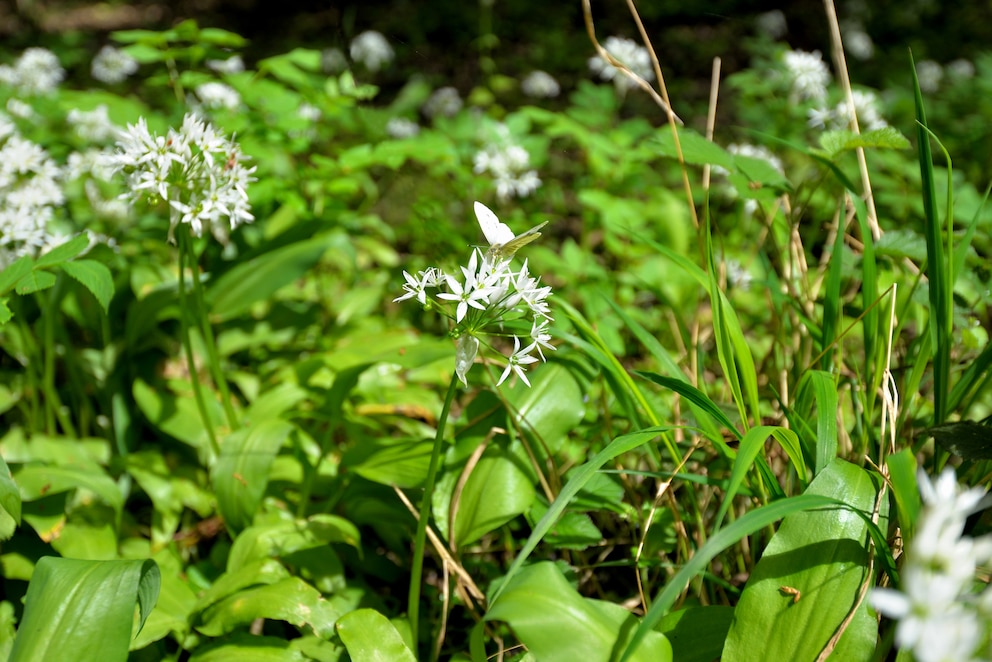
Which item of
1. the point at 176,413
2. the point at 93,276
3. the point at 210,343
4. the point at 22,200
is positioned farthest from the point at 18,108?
the point at 93,276

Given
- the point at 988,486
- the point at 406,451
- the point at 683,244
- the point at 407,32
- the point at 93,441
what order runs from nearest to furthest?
the point at 988,486 < the point at 406,451 < the point at 93,441 < the point at 683,244 < the point at 407,32

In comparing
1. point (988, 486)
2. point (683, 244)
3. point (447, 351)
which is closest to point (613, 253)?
point (683, 244)

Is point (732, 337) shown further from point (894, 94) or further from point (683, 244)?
point (894, 94)

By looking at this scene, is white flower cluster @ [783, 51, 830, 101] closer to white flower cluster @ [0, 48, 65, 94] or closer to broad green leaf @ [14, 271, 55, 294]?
broad green leaf @ [14, 271, 55, 294]

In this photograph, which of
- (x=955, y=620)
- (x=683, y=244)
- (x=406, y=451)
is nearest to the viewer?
(x=955, y=620)

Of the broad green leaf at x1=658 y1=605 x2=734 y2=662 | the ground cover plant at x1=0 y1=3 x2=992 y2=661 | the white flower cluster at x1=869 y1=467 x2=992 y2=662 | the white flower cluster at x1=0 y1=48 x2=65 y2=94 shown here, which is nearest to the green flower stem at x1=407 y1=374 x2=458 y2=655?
the ground cover plant at x1=0 y1=3 x2=992 y2=661

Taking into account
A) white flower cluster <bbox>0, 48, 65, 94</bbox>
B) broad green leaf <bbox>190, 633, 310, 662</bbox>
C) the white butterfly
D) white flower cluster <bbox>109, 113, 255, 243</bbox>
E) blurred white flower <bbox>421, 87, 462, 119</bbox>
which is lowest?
broad green leaf <bbox>190, 633, 310, 662</bbox>

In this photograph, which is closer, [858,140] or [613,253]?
[858,140]

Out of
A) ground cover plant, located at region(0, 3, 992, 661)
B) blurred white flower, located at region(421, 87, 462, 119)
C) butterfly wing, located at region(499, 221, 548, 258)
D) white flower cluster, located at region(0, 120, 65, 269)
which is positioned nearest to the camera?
butterfly wing, located at region(499, 221, 548, 258)
